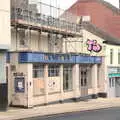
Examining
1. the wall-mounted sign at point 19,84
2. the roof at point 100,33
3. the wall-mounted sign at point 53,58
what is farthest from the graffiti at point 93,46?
the wall-mounted sign at point 19,84

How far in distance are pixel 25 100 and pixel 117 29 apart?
28483 millimetres

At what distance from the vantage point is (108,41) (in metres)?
55.2

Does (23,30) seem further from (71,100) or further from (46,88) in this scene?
(71,100)

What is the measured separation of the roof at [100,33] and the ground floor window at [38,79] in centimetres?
1604

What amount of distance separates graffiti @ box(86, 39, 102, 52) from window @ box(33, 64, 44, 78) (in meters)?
13.1

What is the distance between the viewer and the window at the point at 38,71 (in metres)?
39.2

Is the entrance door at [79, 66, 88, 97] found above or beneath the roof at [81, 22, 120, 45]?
beneath

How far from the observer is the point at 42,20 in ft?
131

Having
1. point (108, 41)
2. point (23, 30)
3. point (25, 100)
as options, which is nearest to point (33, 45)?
point (23, 30)

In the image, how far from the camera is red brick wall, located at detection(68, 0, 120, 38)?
209 feet

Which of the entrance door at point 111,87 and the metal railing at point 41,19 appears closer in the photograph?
the metal railing at point 41,19

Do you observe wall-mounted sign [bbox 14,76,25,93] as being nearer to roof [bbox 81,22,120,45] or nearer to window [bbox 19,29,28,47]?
window [bbox 19,29,28,47]

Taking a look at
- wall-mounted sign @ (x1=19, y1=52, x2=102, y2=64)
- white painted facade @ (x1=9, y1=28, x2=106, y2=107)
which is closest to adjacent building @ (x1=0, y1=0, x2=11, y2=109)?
wall-mounted sign @ (x1=19, y1=52, x2=102, y2=64)

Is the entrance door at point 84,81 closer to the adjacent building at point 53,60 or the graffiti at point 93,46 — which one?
the adjacent building at point 53,60
